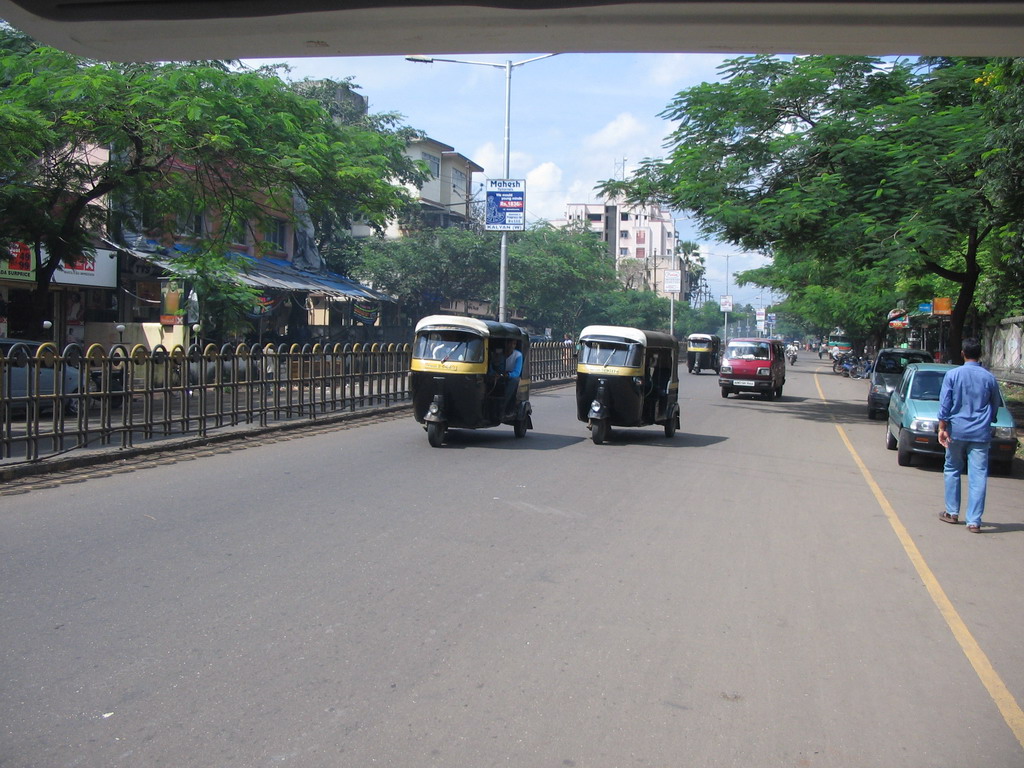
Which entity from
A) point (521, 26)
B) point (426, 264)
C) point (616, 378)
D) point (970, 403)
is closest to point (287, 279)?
point (426, 264)

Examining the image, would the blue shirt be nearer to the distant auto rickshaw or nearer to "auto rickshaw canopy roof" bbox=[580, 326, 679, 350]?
"auto rickshaw canopy roof" bbox=[580, 326, 679, 350]

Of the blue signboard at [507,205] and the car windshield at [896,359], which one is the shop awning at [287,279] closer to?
the blue signboard at [507,205]

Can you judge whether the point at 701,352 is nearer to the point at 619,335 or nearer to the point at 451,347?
the point at 619,335

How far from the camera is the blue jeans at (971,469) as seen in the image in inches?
340

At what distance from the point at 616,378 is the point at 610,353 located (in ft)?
1.76

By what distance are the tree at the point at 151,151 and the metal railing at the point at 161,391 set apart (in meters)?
3.03

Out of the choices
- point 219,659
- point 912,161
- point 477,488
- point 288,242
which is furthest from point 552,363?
point 219,659

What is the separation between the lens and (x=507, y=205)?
2609 cm

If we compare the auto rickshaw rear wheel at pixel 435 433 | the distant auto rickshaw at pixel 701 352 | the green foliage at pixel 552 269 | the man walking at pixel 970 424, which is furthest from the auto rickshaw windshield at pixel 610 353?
the distant auto rickshaw at pixel 701 352

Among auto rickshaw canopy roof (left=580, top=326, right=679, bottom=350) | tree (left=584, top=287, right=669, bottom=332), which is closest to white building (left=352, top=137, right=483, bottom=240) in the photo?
tree (left=584, top=287, right=669, bottom=332)

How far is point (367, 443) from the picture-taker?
47.5ft

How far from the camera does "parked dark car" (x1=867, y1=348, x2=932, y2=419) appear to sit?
2277 centimetres

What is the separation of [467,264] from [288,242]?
9982 millimetres

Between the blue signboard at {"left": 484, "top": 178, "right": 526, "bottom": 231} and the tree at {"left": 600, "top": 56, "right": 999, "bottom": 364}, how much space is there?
3.69 metres
